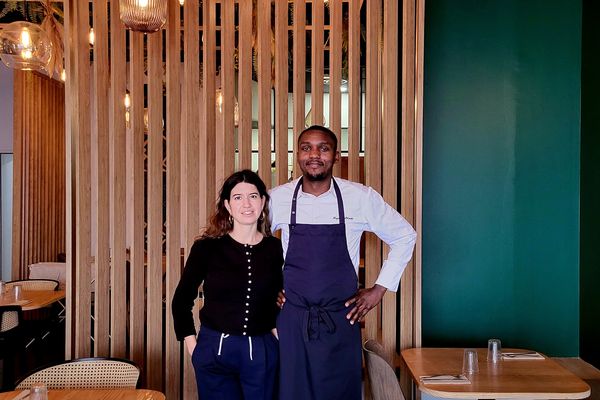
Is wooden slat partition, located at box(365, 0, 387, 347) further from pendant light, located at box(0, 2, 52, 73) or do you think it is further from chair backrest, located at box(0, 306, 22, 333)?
chair backrest, located at box(0, 306, 22, 333)

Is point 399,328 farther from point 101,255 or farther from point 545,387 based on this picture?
point 101,255

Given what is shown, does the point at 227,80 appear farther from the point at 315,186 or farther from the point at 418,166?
the point at 418,166

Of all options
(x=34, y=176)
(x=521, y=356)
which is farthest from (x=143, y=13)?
(x=34, y=176)

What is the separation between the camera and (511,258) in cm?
414

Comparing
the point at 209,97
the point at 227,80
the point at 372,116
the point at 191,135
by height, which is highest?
the point at 227,80

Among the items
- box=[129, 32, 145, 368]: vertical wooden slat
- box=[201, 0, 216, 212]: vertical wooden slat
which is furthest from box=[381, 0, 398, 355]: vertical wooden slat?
box=[129, 32, 145, 368]: vertical wooden slat

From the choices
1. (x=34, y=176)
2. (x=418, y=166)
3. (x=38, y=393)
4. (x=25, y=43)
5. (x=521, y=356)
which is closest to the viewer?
(x=38, y=393)

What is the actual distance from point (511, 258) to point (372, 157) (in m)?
1.29

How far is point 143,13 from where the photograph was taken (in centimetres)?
314

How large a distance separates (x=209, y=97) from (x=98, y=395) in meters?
1.90

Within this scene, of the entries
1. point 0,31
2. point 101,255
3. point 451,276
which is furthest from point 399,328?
point 0,31

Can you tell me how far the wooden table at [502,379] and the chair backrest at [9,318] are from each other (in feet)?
10.9

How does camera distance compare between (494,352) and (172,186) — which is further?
(172,186)

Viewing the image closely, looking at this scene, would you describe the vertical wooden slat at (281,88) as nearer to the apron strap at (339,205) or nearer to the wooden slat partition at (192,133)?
the wooden slat partition at (192,133)
